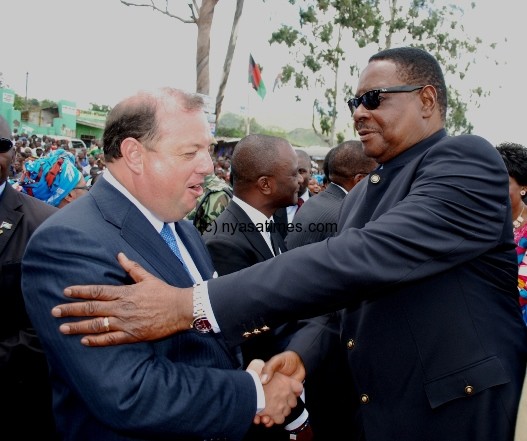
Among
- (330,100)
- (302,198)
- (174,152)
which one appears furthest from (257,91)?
(174,152)

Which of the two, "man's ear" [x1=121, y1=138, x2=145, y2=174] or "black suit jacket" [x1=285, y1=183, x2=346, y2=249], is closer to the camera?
"man's ear" [x1=121, y1=138, x2=145, y2=174]

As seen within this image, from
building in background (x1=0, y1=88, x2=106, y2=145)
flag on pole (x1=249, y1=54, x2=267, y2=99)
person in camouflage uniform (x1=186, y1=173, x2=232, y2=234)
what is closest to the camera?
person in camouflage uniform (x1=186, y1=173, x2=232, y2=234)

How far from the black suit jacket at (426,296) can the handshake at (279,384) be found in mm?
304

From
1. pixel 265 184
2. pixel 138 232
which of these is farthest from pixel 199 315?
pixel 265 184

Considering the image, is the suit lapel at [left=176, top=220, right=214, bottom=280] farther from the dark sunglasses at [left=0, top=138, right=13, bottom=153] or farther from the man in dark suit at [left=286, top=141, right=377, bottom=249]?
the man in dark suit at [left=286, top=141, right=377, bottom=249]

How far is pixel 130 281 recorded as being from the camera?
1843mm

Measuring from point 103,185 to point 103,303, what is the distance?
0.59 meters

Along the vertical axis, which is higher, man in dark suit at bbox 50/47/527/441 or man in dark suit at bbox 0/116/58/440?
man in dark suit at bbox 50/47/527/441

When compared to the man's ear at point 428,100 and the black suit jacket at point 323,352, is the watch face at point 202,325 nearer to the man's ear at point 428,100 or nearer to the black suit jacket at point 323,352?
the black suit jacket at point 323,352

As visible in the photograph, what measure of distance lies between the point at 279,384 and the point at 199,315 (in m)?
0.61

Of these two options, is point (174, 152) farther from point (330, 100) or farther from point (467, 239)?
point (330, 100)

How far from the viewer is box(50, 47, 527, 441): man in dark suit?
6.07 feet

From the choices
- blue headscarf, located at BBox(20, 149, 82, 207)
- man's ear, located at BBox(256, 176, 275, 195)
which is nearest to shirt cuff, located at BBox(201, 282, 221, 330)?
man's ear, located at BBox(256, 176, 275, 195)

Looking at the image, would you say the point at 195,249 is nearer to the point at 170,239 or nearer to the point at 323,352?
the point at 170,239
